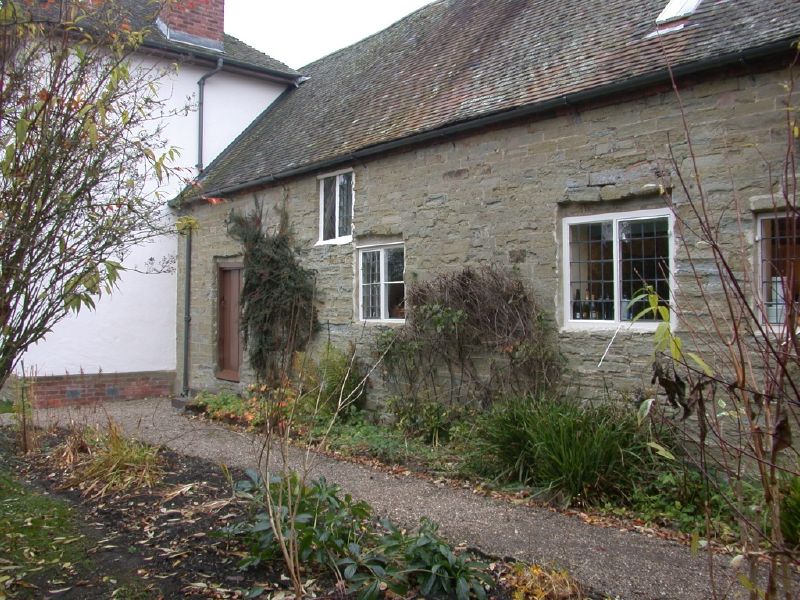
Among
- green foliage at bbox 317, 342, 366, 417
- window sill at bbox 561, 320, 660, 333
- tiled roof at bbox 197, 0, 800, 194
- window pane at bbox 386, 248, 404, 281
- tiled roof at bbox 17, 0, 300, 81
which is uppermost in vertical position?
tiled roof at bbox 17, 0, 300, 81

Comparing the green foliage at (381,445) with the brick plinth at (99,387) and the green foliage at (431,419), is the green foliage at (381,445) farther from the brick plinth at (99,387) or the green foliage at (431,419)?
the brick plinth at (99,387)

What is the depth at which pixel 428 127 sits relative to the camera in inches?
352

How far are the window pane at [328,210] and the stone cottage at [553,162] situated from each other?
0.02m

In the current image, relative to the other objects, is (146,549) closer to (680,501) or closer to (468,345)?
(680,501)

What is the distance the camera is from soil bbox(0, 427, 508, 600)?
12.5 feet

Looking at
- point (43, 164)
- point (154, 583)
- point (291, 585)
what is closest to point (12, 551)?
point (154, 583)

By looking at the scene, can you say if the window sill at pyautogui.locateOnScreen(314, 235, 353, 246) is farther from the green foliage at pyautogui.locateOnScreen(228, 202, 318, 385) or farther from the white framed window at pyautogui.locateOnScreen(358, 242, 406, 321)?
the green foliage at pyautogui.locateOnScreen(228, 202, 318, 385)

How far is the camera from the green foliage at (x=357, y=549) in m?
3.63

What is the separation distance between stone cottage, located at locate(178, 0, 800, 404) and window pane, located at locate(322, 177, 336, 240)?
2 centimetres

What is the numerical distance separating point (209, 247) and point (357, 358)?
5196 millimetres

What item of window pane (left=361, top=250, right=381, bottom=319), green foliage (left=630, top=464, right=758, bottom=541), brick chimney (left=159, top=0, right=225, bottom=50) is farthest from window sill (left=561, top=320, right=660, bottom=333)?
brick chimney (left=159, top=0, right=225, bottom=50)

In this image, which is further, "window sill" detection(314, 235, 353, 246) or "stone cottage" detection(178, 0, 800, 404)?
"window sill" detection(314, 235, 353, 246)

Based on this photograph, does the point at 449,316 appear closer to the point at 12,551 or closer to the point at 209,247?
the point at 12,551

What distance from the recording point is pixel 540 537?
16.0 feet
